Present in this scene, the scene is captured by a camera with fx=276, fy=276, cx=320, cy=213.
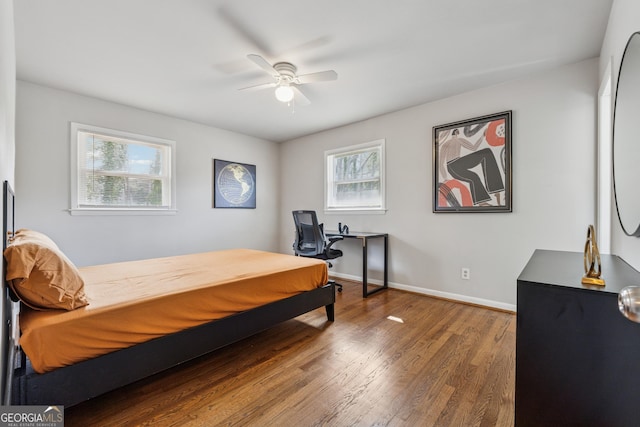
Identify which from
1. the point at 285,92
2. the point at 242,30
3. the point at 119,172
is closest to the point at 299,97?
the point at 285,92

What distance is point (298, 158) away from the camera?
16.8 feet

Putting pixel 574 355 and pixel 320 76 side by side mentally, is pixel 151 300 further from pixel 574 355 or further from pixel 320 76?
pixel 320 76

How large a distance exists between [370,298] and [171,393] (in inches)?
92.1

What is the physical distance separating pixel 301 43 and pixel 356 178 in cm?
234

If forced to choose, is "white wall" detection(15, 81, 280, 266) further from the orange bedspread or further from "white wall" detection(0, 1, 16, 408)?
"white wall" detection(0, 1, 16, 408)

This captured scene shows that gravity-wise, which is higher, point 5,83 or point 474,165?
point 5,83

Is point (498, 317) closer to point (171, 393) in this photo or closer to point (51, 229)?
point (171, 393)

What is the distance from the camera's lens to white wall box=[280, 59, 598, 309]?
2578 mm

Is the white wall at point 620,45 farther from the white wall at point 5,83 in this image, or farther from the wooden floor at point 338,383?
the white wall at point 5,83

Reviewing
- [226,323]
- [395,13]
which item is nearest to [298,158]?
[395,13]

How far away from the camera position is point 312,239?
3670 mm

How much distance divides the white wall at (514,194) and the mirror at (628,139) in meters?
1.15

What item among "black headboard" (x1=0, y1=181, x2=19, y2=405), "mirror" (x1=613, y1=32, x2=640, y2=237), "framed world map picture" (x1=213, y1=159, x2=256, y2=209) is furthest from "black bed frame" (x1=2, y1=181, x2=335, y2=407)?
"framed world map picture" (x1=213, y1=159, x2=256, y2=209)

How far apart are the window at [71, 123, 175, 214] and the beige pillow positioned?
231 cm
